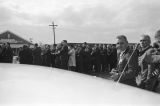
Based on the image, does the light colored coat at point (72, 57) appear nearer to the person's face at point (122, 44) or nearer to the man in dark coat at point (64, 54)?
the man in dark coat at point (64, 54)

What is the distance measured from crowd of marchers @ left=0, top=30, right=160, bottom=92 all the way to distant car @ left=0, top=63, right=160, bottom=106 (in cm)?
224

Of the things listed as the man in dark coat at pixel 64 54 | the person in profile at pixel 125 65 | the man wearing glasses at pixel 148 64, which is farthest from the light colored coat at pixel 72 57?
the person in profile at pixel 125 65

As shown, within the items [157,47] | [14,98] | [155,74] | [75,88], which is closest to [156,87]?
[155,74]

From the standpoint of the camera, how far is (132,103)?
1896 mm

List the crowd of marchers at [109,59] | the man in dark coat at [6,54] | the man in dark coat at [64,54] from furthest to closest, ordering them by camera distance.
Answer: the man in dark coat at [6,54] → the man in dark coat at [64,54] → the crowd of marchers at [109,59]

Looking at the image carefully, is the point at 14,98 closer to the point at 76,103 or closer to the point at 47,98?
the point at 47,98

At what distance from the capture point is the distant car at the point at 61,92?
191 centimetres

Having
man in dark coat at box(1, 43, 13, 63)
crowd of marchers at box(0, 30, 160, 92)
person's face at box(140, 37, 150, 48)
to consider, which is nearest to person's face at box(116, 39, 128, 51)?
crowd of marchers at box(0, 30, 160, 92)

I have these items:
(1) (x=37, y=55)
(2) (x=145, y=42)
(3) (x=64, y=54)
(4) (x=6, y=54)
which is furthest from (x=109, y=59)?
(2) (x=145, y=42)

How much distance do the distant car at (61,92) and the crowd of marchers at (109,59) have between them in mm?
2235

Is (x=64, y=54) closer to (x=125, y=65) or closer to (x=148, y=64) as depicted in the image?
(x=148, y=64)

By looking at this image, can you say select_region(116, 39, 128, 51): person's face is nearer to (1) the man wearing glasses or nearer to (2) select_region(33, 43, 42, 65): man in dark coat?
(1) the man wearing glasses

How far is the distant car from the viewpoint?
1912 millimetres

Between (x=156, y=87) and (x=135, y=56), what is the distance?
744 millimetres
